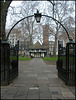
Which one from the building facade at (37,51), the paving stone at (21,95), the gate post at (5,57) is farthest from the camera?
the building facade at (37,51)

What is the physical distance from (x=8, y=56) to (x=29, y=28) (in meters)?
35.1

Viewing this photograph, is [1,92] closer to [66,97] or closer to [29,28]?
[66,97]

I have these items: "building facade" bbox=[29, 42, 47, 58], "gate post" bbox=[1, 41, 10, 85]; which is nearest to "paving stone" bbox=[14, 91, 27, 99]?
"gate post" bbox=[1, 41, 10, 85]

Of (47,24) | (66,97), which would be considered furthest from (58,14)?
(66,97)

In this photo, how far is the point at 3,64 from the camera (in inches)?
235

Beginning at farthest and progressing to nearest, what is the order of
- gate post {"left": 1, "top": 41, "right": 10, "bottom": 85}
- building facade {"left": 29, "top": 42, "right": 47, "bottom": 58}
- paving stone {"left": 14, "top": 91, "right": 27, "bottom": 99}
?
building facade {"left": 29, "top": 42, "right": 47, "bottom": 58}
gate post {"left": 1, "top": 41, "right": 10, "bottom": 85}
paving stone {"left": 14, "top": 91, "right": 27, "bottom": 99}

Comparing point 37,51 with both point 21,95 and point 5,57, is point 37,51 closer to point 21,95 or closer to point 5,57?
point 5,57

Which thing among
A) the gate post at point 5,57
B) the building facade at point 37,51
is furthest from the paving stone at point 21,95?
the building facade at point 37,51

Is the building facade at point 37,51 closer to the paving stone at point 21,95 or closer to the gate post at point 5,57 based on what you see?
the gate post at point 5,57

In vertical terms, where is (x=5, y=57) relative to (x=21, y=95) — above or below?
above

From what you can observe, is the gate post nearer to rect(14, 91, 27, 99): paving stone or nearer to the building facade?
rect(14, 91, 27, 99): paving stone

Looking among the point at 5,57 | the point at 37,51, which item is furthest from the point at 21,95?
the point at 37,51

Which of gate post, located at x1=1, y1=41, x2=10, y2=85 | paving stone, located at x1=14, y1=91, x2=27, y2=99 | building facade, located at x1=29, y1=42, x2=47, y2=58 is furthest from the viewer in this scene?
building facade, located at x1=29, y1=42, x2=47, y2=58

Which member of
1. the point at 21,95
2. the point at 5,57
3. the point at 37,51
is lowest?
the point at 21,95
